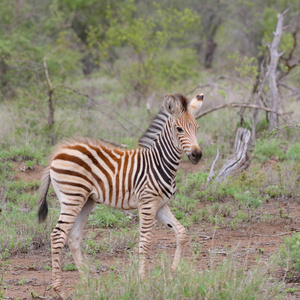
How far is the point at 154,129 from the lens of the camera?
5559mm

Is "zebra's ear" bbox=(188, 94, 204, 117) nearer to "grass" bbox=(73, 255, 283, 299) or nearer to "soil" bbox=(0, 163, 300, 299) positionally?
"soil" bbox=(0, 163, 300, 299)

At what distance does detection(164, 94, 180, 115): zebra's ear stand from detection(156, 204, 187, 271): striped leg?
1.07 meters

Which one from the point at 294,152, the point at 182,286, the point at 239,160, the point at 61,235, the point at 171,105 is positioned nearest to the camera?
the point at 182,286

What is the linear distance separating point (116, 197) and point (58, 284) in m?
1.09

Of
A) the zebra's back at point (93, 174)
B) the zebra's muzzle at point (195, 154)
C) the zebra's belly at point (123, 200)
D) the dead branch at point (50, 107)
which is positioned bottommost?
the zebra's belly at point (123, 200)

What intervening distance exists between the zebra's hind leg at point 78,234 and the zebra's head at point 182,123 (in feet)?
3.99

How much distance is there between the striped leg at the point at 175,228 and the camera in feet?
16.8

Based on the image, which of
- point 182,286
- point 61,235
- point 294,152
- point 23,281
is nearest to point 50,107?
point 294,152

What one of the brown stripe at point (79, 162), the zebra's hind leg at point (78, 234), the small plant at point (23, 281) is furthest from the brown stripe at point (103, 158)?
the small plant at point (23, 281)

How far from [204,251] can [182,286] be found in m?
2.25

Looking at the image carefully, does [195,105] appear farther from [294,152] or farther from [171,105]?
[294,152]

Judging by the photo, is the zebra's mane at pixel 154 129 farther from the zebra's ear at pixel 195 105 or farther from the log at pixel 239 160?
the log at pixel 239 160

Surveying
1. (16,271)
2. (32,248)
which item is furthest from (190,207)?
(16,271)

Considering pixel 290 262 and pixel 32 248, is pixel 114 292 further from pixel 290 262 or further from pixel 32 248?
pixel 32 248
